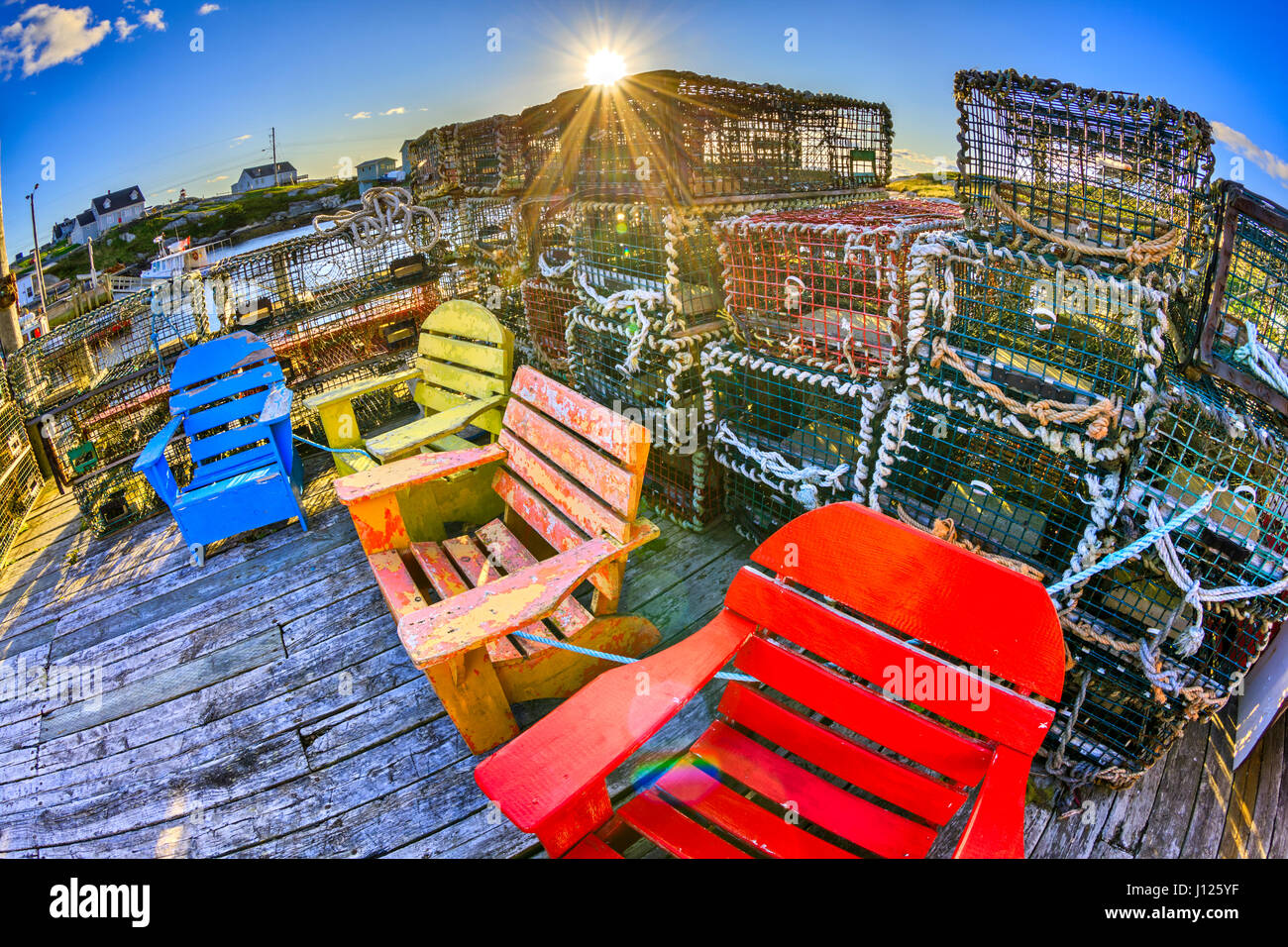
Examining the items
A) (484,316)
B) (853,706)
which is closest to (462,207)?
(484,316)

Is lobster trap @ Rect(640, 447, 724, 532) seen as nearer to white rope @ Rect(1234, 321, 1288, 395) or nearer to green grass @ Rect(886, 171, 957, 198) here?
white rope @ Rect(1234, 321, 1288, 395)

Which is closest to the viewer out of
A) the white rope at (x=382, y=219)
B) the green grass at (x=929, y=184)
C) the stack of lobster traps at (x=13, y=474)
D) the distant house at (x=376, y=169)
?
the stack of lobster traps at (x=13, y=474)

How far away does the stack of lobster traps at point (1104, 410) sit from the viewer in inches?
77.0

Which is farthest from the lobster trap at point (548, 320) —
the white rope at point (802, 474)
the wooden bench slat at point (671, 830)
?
the wooden bench slat at point (671, 830)

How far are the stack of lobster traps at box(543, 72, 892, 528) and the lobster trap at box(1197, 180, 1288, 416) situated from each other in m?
1.93

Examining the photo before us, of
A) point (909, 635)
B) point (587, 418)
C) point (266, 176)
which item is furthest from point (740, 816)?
point (266, 176)

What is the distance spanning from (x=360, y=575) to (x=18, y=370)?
13.3 ft

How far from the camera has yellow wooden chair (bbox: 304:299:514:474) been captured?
4117 mm

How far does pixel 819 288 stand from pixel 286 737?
121 inches

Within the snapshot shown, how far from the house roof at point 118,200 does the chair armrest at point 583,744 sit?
70320 millimetres

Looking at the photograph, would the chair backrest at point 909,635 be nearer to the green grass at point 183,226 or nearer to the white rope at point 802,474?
the white rope at point 802,474

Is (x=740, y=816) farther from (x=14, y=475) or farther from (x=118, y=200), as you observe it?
(x=118, y=200)

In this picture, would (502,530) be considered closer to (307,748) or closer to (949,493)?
(307,748)

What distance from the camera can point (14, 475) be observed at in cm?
498
